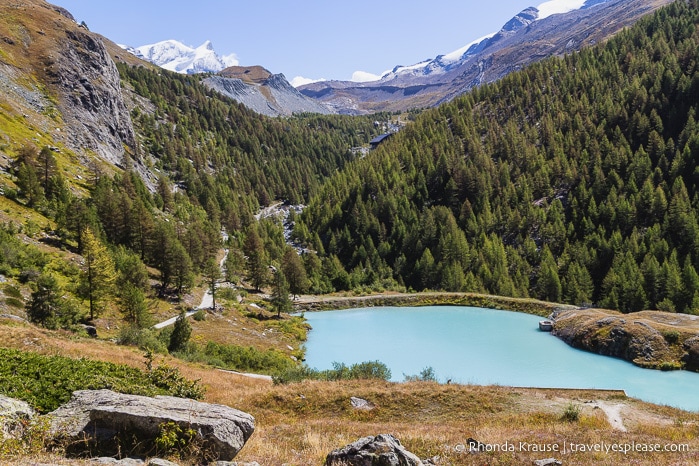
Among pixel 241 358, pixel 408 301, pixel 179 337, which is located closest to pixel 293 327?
pixel 241 358

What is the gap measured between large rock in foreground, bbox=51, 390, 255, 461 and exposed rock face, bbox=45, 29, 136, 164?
115194mm

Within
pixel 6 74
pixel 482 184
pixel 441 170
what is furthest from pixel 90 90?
Result: pixel 482 184

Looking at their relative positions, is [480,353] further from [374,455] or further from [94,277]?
[94,277]

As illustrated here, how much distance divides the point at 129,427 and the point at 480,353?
43.3 m

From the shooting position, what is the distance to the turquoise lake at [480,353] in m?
37.1

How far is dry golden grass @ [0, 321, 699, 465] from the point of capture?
462 inches

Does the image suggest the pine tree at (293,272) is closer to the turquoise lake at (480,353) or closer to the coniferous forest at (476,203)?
the coniferous forest at (476,203)

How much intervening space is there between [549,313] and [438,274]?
31.8 m

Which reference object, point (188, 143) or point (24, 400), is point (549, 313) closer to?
point (24, 400)

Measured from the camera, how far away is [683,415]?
66.1 ft

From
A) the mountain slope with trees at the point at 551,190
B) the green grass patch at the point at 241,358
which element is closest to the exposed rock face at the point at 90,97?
the mountain slope with trees at the point at 551,190

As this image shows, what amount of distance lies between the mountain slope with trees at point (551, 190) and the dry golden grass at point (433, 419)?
6105 cm

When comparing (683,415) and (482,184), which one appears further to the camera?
(482,184)

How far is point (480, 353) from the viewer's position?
1827 inches
